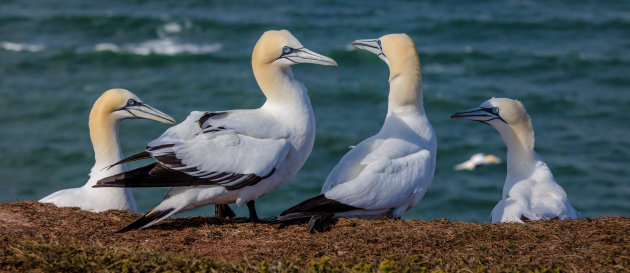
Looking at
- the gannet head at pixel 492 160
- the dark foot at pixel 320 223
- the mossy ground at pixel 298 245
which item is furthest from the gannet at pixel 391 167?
the gannet head at pixel 492 160

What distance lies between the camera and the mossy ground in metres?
5.61

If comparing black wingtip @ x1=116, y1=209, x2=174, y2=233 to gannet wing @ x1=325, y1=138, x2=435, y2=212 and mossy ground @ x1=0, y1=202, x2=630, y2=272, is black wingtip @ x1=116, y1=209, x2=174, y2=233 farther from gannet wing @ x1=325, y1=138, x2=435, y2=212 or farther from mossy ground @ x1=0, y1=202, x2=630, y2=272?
gannet wing @ x1=325, y1=138, x2=435, y2=212

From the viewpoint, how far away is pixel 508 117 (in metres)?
9.36

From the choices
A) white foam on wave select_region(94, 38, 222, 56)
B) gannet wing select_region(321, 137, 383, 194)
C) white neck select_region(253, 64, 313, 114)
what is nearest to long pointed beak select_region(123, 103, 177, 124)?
white neck select_region(253, 64, 313, 114)

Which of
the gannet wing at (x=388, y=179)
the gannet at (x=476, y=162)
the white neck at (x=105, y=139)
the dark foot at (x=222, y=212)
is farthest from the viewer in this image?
the gannet at (x=476, y=162)

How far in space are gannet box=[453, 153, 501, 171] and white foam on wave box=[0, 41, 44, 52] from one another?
1541 cm

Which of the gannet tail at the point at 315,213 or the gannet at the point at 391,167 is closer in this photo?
the gannet tail at the point at 315,213

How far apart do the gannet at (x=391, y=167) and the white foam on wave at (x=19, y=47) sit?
22025 millimetres

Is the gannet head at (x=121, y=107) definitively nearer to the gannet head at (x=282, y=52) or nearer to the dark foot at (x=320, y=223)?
the gannet head at (x=282, y=52)

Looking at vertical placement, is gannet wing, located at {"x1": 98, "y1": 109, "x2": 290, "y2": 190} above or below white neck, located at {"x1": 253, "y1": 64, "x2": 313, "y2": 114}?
below

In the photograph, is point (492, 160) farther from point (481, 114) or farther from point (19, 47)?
point (19, 47)

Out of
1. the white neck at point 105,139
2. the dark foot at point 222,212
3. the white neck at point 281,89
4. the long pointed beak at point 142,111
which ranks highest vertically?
the white neck at point 281,89

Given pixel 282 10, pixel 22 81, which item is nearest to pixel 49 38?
pixel 22 81

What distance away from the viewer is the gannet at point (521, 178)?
8055mm
